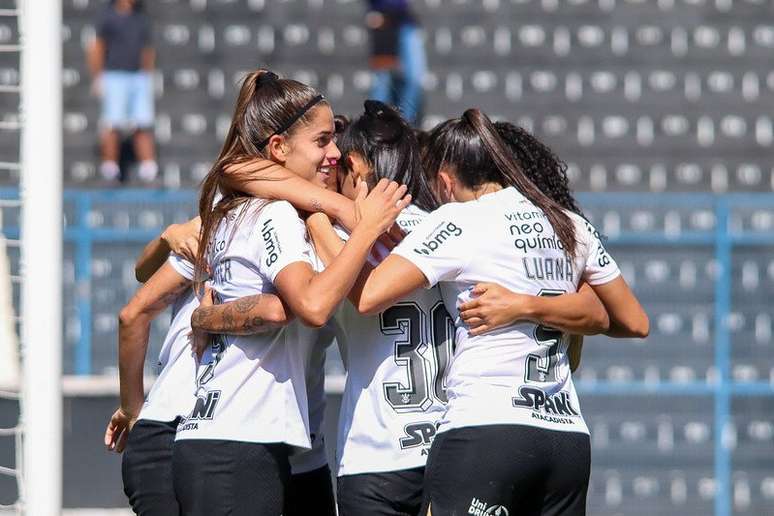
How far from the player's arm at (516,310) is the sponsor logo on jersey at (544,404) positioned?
17 cm

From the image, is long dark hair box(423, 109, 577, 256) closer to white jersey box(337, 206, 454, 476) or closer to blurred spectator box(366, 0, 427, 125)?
white jersey box(337, 206, 454, 476)

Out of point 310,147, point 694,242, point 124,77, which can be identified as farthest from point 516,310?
point 124,77

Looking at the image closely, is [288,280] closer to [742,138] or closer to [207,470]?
[207,470]

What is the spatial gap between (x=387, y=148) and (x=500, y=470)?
917mm

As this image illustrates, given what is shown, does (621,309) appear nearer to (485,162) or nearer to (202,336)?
(485,162)

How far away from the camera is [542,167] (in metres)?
3.35

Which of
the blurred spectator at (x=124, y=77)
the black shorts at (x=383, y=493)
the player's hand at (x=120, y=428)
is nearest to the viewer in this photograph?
the black shorts at (x=383, y=493)

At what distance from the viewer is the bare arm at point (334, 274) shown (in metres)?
2.93

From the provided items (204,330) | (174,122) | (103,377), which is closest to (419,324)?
(204,330)

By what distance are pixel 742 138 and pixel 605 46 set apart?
1.54 metres

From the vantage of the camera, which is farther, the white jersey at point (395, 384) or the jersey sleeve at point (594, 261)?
the jersey sleeve at point (594, 261)

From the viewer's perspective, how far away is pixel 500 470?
2943mm

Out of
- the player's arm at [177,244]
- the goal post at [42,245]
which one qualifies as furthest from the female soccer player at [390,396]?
the goal post at [42,245]

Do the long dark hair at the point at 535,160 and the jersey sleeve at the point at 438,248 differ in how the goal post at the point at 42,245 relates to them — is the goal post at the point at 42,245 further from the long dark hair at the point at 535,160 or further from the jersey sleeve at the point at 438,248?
the long dark hair at the point at 535,160
